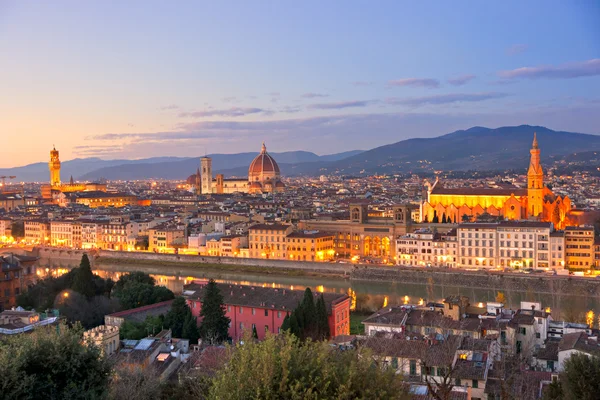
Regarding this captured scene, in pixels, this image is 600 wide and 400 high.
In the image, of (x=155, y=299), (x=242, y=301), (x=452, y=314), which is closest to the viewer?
(x=452, y=314)

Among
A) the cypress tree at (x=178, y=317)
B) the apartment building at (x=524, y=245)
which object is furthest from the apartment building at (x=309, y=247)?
the cypress tree at (x=178, y=317)

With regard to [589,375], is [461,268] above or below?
below

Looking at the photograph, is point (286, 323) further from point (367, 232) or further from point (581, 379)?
point (367, 232)

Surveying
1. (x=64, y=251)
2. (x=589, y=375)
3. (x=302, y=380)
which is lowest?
(x=64, y=251)

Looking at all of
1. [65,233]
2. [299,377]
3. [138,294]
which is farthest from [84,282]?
[65,233]

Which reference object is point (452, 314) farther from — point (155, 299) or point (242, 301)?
point (155, 299)

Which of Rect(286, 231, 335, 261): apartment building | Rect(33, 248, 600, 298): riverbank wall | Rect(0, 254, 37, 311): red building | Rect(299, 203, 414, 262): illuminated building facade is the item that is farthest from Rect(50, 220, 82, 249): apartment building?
Rect(0, 254, 37, 311): red building

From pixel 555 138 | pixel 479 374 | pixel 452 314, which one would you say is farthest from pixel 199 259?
pixel 555 138

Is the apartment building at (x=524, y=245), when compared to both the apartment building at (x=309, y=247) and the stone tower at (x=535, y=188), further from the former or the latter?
the stone tower at (x=535, y=188)
